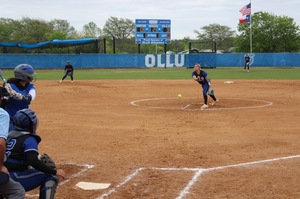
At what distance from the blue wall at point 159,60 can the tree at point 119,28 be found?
58949 mm

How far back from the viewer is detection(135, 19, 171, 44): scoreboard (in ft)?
171

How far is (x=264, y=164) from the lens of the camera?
742 centimetres

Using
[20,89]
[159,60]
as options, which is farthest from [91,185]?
[159,60]

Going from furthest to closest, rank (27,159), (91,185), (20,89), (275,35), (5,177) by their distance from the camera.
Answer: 1. (275,35)
2. (20,89)
3. (91,185)
4. (27,159)
5. (5,177)

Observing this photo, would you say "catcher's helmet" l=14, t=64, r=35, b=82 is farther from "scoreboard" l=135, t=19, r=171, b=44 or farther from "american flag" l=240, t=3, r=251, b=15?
"scoreboard" l=135, t=19, r=171, b=44

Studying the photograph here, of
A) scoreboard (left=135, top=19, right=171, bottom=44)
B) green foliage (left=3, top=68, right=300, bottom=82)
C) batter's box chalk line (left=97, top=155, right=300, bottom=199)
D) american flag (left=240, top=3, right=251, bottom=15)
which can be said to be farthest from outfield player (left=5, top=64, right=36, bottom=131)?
scoreboard (left=135, top=19, right=171, bottom=44)

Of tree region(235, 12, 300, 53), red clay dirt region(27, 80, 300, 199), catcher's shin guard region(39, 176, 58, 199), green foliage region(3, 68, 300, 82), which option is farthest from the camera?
tree region(235, 12, 300, 53)

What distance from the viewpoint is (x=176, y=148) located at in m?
8.82

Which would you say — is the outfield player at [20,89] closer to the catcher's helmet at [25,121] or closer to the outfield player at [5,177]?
the catcher's helmet at [25,121]

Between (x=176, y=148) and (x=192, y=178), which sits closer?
(x=192, y=178)

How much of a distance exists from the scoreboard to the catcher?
48.4 m

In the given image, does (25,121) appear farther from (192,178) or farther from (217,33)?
(217,33)

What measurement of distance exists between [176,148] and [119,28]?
346ft

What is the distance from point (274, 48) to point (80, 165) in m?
69.8
